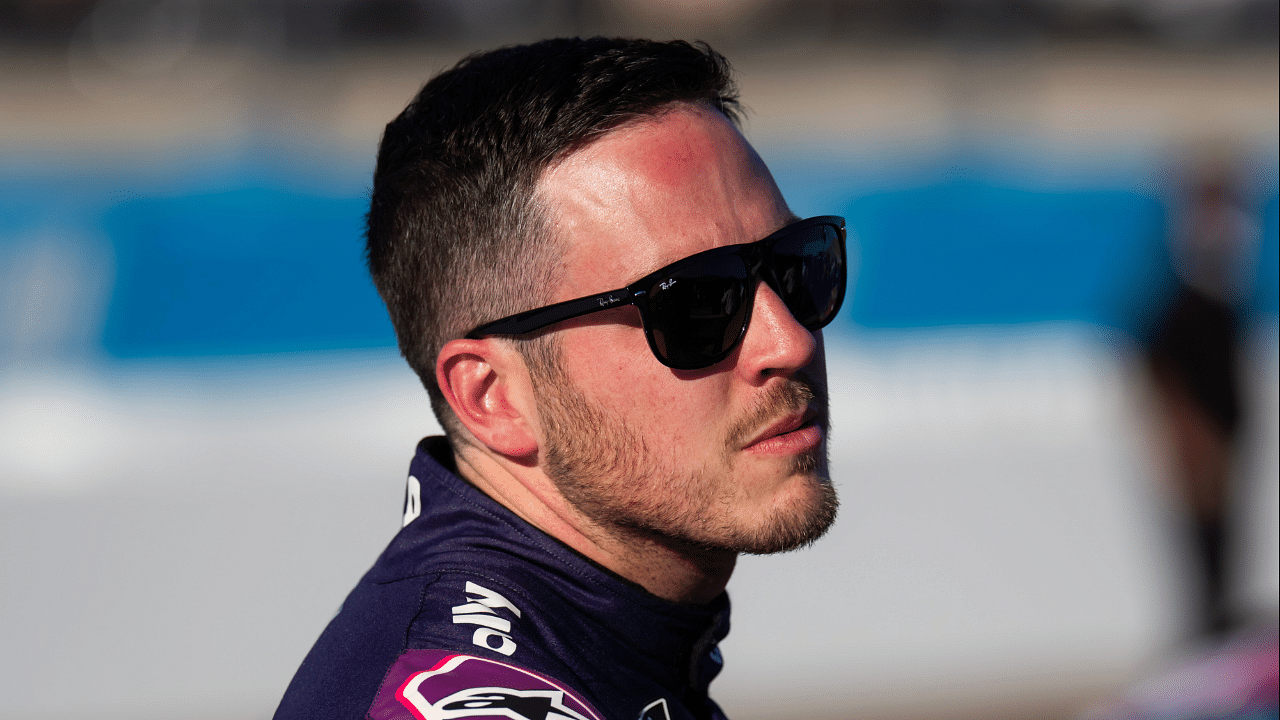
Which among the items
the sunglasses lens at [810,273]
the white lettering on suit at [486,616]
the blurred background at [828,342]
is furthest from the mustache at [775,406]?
the blurred background at [828,342]

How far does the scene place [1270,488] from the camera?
20.4ft

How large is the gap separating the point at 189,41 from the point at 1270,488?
16286 mm

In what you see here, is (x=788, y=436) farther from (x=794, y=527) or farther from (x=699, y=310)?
(x=699, y=310)

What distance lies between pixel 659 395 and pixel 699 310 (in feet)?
0.47

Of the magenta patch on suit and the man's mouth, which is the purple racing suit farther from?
the man's mouth

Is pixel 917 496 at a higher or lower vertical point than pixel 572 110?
lower

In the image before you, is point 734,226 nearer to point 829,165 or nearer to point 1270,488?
point 1270,488

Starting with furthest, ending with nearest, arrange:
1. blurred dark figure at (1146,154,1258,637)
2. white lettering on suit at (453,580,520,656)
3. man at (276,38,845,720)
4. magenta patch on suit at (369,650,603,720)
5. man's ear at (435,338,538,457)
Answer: blurred dark figure at (1146,154,1258,637)
man's ear at (435,338,538,457)
man at (276,38,845,720)
white lettering on suit at (453,580,520,656)
magenta patch on suit at (369,650,603,720)

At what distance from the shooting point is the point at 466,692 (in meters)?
1.33

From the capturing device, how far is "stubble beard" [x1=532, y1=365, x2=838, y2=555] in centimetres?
168

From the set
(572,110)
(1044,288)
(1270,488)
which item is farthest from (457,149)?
(1044,288)

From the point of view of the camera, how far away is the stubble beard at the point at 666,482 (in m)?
1.68

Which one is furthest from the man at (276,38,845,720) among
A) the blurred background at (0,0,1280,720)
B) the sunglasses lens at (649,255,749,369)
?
the blurred background at (0,0,1280,720)

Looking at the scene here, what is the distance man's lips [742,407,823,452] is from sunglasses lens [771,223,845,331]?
0.17 m
